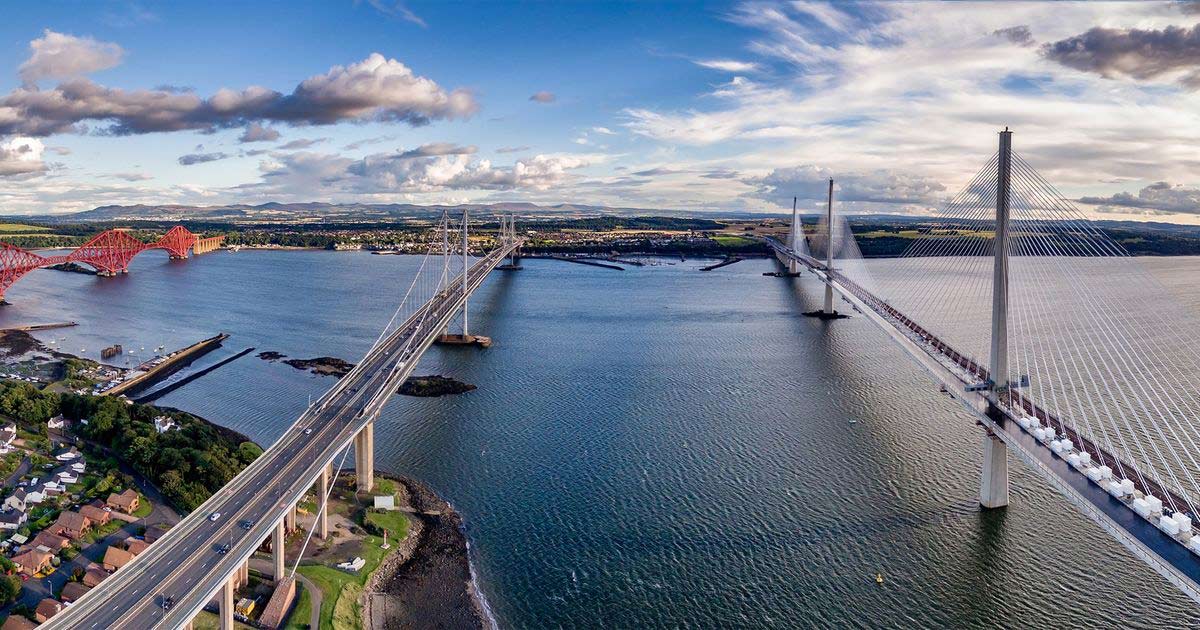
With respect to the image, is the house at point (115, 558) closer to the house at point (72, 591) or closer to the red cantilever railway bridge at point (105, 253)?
the house at point (72, 591)

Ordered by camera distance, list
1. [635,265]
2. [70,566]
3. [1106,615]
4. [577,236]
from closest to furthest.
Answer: [1106,615] < [70,566] < [635,265] < [577,236]

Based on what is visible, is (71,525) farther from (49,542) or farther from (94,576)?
(94,576)

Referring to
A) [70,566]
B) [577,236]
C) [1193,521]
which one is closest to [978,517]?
[1193,521]

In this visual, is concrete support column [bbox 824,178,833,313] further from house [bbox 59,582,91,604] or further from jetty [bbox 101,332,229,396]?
house [bbox 59,582,91,604]

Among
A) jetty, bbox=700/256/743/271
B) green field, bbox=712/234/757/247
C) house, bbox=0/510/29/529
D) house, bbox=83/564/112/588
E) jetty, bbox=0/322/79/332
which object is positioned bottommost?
house, bbox=83/564/112/588

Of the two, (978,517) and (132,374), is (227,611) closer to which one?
(978,517)

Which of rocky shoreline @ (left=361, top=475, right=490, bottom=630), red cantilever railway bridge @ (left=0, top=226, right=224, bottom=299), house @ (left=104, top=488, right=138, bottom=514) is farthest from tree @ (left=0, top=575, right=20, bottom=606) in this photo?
red cantilever railway bridge @ (left=0, top=226, right=224, bottom=299)

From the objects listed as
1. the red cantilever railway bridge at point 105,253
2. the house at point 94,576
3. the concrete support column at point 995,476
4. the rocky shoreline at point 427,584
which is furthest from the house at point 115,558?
the red cantilever railway bridge at point 105,253
